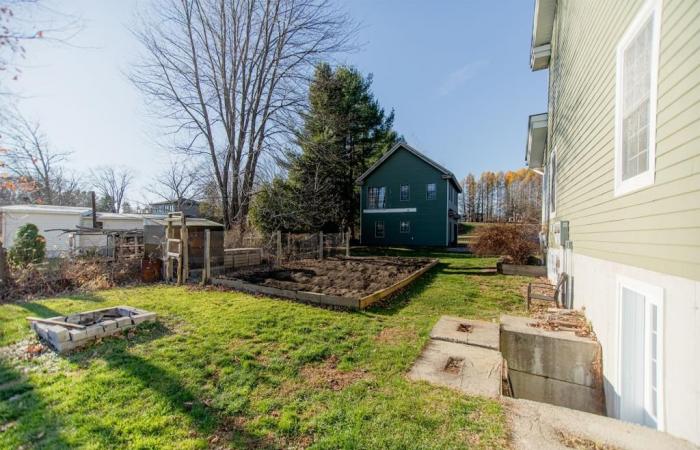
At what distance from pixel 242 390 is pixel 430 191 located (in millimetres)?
19307

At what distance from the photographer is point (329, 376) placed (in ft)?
11.2

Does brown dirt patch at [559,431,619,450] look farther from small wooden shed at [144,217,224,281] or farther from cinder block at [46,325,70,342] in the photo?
small wooden shed at [144,217,224,281]

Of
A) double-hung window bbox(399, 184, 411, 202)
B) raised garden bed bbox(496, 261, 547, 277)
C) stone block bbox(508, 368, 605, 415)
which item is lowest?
stone block bbox(508, 368, 605, 415)

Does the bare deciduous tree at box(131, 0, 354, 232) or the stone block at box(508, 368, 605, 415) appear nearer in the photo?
the stone block at box(508, 368, 605, 415)

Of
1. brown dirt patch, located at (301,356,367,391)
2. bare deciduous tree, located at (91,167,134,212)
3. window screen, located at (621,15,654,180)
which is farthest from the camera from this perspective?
bare deciduous tree, located at (91,167,134,212)

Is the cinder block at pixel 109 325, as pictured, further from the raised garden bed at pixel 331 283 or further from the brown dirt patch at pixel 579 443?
the brown dirt patch at pixel 579 443

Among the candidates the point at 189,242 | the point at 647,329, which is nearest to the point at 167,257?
the point at 189,242

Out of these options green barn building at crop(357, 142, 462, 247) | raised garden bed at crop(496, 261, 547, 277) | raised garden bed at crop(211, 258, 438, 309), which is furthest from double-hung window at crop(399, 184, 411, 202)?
raised garden bed at crop(496, 261, 547, 277)

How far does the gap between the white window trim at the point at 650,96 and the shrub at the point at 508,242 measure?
26.5 feet

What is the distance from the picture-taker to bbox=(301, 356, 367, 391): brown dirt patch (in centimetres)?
323

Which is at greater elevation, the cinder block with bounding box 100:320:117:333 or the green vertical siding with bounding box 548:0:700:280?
the green vertical siding with bounding box 548:0:700:280

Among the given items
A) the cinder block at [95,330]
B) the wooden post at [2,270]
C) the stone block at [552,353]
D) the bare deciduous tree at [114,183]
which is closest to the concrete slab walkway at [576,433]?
the stone block at [552,353]

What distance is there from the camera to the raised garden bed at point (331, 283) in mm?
6484

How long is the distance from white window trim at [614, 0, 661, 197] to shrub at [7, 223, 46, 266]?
569 inches
